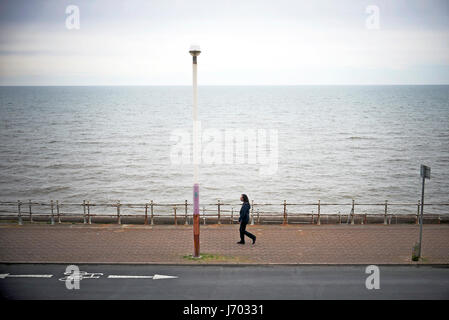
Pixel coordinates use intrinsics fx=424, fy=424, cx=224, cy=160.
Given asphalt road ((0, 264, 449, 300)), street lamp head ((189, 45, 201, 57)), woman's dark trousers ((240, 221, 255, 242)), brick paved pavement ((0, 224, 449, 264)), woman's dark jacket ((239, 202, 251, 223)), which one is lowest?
asphalt road ((0, 264, 449, 300))

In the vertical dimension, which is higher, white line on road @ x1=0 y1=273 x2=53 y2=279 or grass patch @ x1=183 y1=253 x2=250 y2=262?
grass patch @ x1=183 y1=253 x2=250 y2=262

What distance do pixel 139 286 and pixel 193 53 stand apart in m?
6.40

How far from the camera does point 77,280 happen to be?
36.0 ft

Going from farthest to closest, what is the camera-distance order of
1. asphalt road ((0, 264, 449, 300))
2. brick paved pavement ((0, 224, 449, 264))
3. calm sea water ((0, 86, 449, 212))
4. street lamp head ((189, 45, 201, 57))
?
1. calm sea water ((0, 86, 449, 212))
2. brick paved pavement ((0, 224, 449, 264))
3. street lamp head ((189, 45, 201, 57))
4. asphalt road ((0, 264, 449, 300))

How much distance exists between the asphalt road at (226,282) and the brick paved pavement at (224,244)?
0.45 m

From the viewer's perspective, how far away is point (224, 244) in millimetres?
13789

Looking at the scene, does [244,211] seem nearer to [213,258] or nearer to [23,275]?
[213,258]

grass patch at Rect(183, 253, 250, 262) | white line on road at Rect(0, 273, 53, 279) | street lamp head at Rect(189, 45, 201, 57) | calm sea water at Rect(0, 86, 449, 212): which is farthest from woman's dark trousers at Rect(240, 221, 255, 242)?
calm sea water at Rect(0, 86, 449, 212)

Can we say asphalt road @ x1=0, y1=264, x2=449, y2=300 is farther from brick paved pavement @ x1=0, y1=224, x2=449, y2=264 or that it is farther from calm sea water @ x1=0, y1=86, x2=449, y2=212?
calm sea water @ x1=0, y1=86, x2=449, y2=212

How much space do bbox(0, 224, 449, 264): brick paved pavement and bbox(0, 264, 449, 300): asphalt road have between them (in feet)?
1.49

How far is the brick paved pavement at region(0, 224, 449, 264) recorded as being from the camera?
12438 millimetres

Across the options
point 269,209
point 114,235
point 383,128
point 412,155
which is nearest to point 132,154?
point 269,209

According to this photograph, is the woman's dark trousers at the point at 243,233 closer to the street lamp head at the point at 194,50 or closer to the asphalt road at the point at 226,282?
the asphalt road at the point at 226,282

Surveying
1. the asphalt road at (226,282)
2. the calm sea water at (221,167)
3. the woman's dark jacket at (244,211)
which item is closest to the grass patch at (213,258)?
the asphalt road at (226,282)
